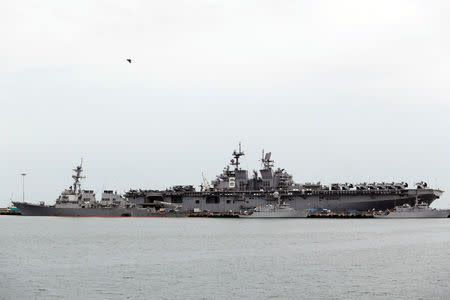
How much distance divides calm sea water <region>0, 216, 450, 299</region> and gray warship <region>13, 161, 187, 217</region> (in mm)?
46159

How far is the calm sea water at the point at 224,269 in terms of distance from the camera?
72.9 ft

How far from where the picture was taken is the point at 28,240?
44.7 metres

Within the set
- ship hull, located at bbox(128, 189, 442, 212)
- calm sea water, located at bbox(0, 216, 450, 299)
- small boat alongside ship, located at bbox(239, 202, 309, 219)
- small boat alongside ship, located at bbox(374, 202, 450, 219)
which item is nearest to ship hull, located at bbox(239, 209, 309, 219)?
small boat alongside ship, located at bbox(239, 202, 309, 219)

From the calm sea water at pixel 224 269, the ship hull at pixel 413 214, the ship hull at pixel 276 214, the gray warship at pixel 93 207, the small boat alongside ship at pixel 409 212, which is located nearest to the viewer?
the calm sea water at pixel 224 269

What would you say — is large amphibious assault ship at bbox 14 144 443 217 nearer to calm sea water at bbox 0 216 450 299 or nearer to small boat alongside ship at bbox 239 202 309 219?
small boat alongside ship at bbox 239 202 309 219

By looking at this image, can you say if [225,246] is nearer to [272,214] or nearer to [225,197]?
[272,214]

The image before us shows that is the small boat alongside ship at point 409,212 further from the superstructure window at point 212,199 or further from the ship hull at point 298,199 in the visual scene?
the superstructure window at point 212,199

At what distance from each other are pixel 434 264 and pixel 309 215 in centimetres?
5664

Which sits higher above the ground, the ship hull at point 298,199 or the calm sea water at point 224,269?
the ship hull at point 298,199

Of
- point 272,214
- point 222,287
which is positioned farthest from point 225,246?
point 272,214

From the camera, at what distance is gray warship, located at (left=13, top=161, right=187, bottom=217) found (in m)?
89.6

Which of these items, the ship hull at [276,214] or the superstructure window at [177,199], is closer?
the ship hull at [276,214]

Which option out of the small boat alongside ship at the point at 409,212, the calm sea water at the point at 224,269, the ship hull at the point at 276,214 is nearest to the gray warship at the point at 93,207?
the ship hull at the point at 276,214

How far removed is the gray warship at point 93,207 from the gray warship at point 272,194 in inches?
73.5
